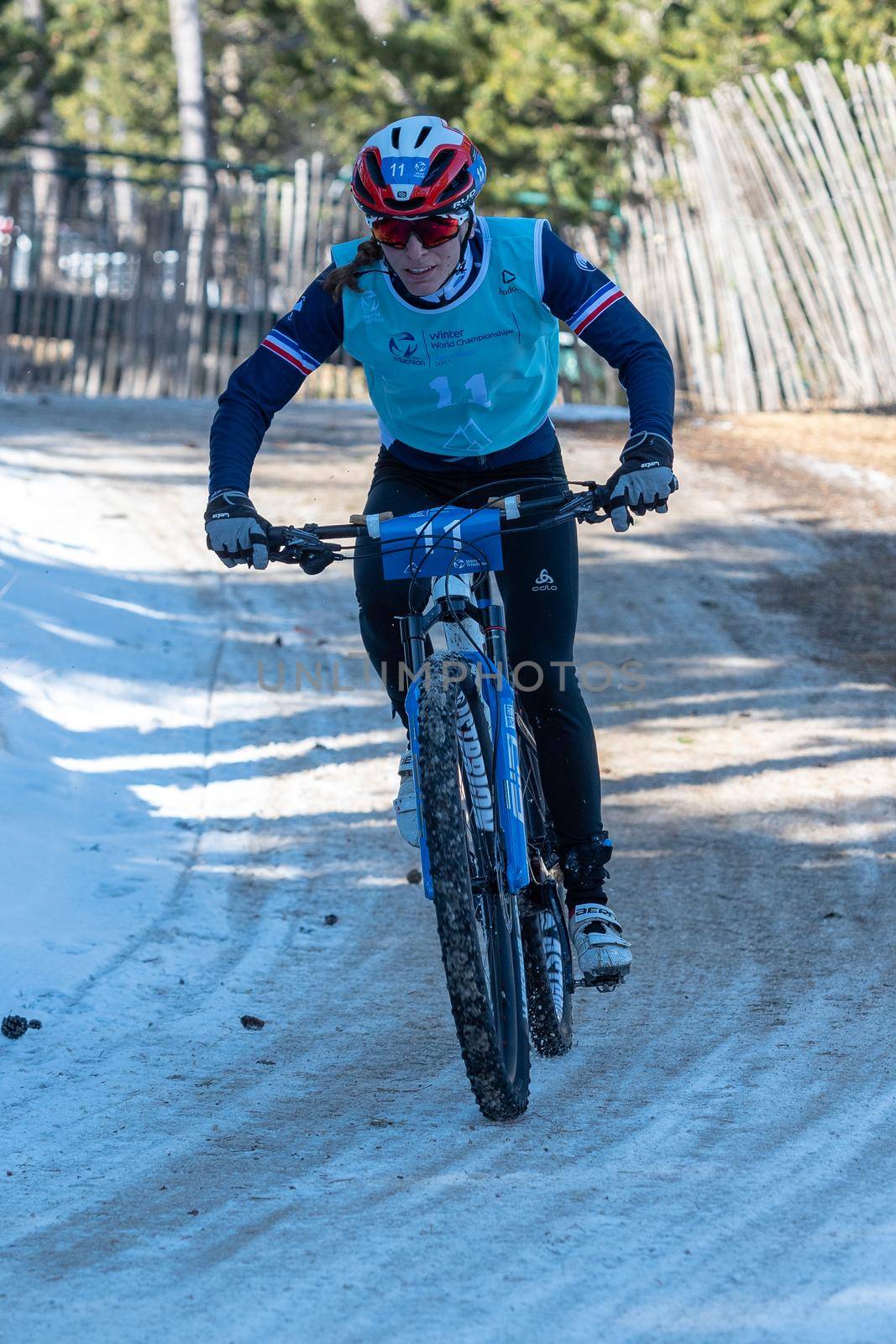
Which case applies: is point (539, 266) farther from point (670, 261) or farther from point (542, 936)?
point (670, 261)

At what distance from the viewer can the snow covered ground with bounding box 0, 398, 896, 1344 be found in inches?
111

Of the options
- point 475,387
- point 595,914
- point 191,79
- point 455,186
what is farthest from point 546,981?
point 191,79

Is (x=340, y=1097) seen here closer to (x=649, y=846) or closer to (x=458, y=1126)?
(x=458, y=1126)

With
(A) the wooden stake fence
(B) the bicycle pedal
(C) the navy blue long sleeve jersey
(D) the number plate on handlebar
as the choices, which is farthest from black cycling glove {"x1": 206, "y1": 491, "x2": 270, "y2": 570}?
(A) the wooden stake fence

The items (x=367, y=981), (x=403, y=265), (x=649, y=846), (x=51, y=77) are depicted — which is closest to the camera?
(x=403, y=265)

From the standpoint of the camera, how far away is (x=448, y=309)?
13.1 feet

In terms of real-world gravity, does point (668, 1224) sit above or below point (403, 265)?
below

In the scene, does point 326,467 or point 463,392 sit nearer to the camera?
point 463,392

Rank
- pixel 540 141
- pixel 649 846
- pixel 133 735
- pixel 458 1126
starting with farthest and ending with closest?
pixel 540 141, pixel 133 735, pixel 649 846, pixel 458 1126

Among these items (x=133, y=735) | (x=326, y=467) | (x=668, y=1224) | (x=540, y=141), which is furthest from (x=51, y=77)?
(x=668, y=1224)

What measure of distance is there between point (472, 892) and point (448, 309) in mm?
1595

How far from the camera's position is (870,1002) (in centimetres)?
437

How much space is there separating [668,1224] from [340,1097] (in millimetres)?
1075
